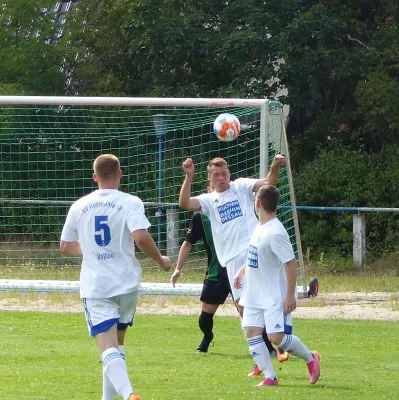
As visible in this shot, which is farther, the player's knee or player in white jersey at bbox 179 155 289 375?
player in white jersey at bbox 179 155 289 375

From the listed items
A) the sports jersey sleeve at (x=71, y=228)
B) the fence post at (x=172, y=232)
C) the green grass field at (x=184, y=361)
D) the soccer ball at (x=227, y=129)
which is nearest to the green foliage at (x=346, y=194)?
the fence post at (x=172, y=232)

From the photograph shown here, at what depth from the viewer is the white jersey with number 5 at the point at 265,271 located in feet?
25.7

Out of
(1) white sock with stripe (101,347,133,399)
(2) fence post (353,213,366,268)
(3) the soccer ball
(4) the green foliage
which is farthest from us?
(4) the green foliage

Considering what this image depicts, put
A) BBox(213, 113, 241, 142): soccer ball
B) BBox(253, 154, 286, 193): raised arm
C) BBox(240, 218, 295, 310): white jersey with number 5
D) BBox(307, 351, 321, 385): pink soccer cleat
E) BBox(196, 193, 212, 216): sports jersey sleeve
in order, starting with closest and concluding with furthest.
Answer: BBox(240, 218, 295, 310): white jersey with number 5
BBox(307, 351, 321, 385): pink soccer cleat
BBox(253, 154, 286, 193): raised arm
BBox(196, 193, 212, 216): sports jersey sleeve
BBox(213, 113, 241, 142): soccer ball

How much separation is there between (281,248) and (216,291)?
2527 mm

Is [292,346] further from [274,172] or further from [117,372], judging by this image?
[117,372]

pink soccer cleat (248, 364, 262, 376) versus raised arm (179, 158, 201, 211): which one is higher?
raised arm (179, 158, 201, 211)

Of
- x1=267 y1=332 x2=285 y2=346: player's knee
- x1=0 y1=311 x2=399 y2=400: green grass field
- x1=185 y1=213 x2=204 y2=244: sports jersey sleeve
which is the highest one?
x1=185 y1=213 x2=204 y2=244: sports jersey sleeve

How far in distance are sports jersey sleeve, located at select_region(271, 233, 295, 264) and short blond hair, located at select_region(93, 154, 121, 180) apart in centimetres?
142

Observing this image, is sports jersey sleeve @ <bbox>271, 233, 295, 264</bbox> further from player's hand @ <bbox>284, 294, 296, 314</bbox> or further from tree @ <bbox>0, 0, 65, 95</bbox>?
tree @ <bbox>0, 0, 65, 95</bbox>

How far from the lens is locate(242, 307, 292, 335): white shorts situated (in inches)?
310

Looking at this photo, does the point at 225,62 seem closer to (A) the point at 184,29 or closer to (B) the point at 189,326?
(A) the point at 184,29

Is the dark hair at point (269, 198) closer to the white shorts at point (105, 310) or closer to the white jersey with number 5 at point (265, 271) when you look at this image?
the white jersey with number 5 at point (265, 271)

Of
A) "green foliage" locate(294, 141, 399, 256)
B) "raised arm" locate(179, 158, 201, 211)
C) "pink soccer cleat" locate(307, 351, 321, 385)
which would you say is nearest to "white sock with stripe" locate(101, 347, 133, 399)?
"pink soccer cleat" locate(307, 351, 321, 385)
